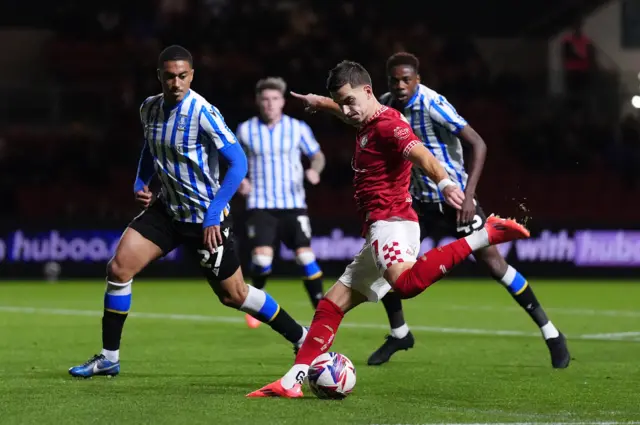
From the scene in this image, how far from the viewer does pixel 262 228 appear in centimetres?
1133

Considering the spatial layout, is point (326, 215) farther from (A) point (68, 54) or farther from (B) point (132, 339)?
(B) point (132, 339)

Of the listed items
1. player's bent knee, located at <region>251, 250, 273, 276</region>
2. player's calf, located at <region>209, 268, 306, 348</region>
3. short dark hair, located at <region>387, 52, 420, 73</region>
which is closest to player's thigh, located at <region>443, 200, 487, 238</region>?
short dark hair, located at <region>387, 52, 420, 73</region>

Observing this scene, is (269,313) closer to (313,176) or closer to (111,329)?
(111,329)

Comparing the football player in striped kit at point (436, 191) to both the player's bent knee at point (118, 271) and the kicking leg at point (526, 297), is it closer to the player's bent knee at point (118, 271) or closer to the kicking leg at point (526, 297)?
the kicking leg at point (526, 297)

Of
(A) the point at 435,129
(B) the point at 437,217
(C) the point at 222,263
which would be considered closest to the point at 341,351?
(B) the point at 437,217

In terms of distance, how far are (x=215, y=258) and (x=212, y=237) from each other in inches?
9.7

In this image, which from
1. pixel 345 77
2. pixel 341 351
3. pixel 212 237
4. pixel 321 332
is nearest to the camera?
pixel 345 77

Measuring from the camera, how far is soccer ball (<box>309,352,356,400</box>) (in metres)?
6.34

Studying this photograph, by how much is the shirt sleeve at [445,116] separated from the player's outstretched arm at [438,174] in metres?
2.22

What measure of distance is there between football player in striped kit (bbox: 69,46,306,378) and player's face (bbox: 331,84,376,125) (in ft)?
3.14

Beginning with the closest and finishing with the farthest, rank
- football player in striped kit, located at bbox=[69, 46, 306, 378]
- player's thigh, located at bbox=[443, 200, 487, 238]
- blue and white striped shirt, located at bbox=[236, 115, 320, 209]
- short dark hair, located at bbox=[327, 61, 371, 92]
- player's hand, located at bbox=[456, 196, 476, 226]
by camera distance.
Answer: short dark hair, located at bbox=[327, 61, 371, 92] → player's hand, located at bbox=[456, 196, 476, 226] → football player in striped kit, located at bbox=[69, 46, 306, 378] → player's thigh, located at bbox=[443, 200, 487, 238] → blue and white striped shirt, located at bbox=[236, 115, 320, 209]

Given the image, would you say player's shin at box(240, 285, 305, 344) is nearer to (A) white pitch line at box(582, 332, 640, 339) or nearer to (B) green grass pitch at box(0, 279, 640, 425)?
(B) green grass pitch at box(0, 279, 640, 425)

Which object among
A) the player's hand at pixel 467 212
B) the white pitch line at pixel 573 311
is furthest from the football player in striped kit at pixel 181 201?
the white pitch line at pixel 573 311

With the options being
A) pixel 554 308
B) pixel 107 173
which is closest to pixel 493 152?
pixel 107 173
